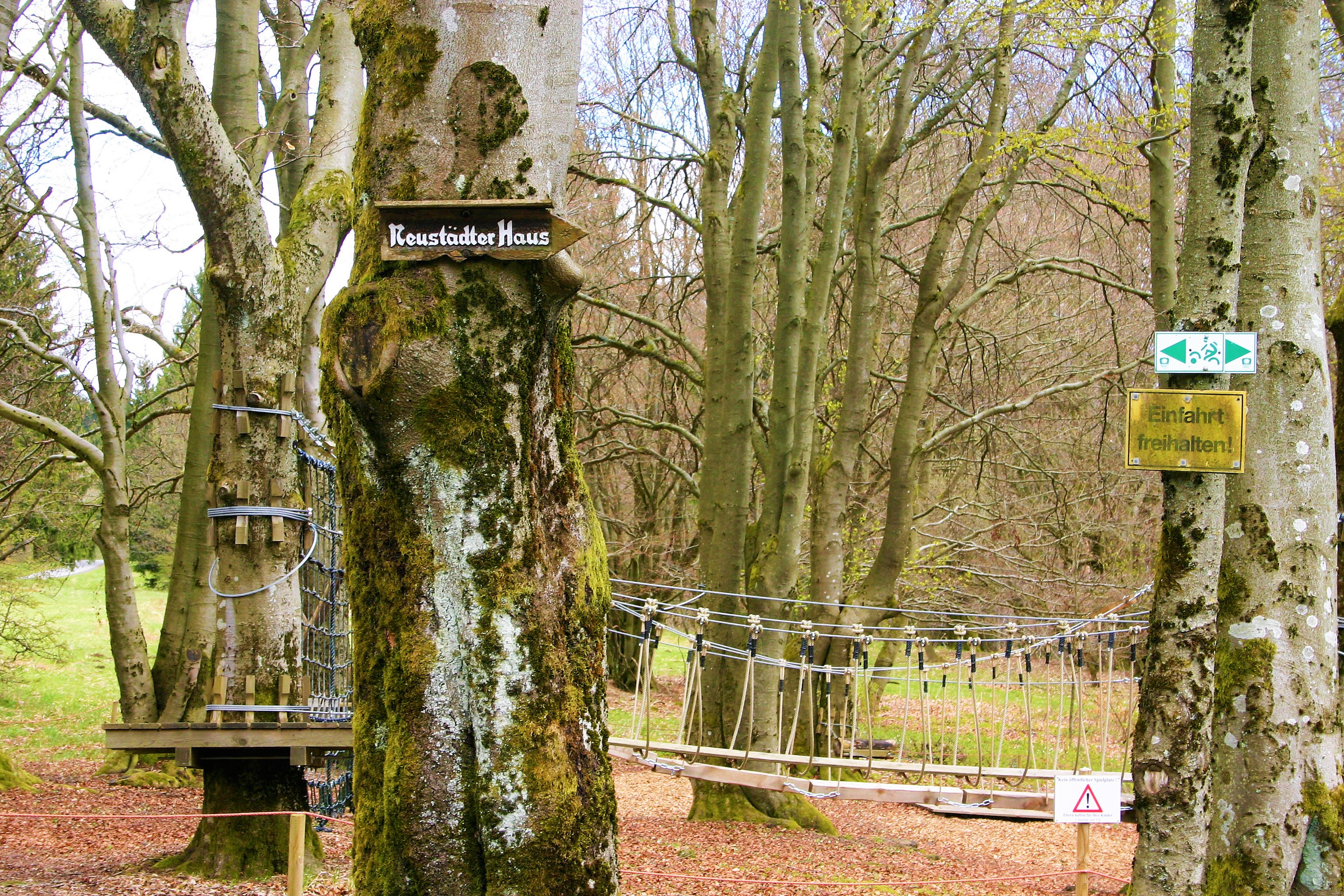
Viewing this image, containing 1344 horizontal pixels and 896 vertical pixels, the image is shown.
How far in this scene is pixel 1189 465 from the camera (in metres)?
4.25

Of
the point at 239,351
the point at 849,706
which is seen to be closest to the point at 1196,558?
the point at 239,351

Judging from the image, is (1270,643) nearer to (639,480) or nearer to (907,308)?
(907,308)

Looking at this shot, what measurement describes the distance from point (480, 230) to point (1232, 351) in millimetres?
2995

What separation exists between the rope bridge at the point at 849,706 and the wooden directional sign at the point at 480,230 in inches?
128

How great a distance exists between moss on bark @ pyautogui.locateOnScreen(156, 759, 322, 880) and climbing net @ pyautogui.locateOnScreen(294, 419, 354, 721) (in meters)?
0.39

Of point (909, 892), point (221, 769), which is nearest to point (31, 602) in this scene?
point (221, 769)

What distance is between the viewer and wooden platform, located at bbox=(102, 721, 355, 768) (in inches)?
206

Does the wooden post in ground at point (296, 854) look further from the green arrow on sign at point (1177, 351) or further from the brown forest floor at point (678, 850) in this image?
the green arrow on sign at point (1177, 351)

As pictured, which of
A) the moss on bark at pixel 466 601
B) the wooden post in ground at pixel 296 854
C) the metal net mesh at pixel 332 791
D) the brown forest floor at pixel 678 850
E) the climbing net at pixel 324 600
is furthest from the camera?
the metal net mesh at pixel 332 791

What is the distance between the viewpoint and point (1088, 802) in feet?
16.6

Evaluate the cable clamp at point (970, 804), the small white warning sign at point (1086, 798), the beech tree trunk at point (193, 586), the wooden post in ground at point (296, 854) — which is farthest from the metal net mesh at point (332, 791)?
the small white warning sign at point (1086, 798)

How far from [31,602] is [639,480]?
345 inches

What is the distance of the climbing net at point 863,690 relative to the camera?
689 cm

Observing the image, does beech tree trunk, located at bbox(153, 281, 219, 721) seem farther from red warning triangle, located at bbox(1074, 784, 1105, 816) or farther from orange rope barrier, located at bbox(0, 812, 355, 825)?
red warning triangle, located at bbox(1074, 784, 1105, 816)
